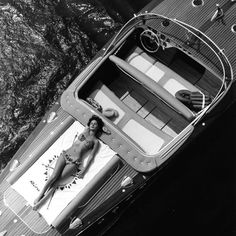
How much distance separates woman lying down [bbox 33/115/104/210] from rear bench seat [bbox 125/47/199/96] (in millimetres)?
2286

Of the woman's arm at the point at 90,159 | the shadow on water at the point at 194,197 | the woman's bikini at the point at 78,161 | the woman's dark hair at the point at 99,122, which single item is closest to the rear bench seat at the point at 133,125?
the woman's dark hair at the point at 99,122

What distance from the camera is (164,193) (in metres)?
11.4

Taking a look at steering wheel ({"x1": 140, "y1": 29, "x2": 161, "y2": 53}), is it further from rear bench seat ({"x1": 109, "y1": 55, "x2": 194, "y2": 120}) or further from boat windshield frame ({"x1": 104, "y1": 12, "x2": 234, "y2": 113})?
rear bench seat ({"x1": 109, "y1": 55, "x2": 194, "y2": 120})

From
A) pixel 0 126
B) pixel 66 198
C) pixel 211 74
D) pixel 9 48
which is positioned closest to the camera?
pixel 66 198

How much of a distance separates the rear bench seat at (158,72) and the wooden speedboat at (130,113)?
3 centimetres

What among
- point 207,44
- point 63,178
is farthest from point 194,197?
point 207,44

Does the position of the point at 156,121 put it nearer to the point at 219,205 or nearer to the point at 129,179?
the point at 129,179

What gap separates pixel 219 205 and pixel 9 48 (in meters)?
7.99

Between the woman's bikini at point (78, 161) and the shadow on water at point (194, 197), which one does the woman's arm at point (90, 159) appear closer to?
the woman's bikini at point (78, 161)

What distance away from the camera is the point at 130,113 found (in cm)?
1076

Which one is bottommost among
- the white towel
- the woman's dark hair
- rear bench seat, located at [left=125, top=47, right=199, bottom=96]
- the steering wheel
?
the white towel

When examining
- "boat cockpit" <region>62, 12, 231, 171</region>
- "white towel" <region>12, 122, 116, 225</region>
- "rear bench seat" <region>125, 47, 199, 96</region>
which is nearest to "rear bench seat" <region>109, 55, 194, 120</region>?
"boat cockpit" <region>62, 12, 231, 171</region>

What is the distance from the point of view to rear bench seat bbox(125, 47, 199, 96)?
37.2 ft

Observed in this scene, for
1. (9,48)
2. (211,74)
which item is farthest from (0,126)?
(211,74)
